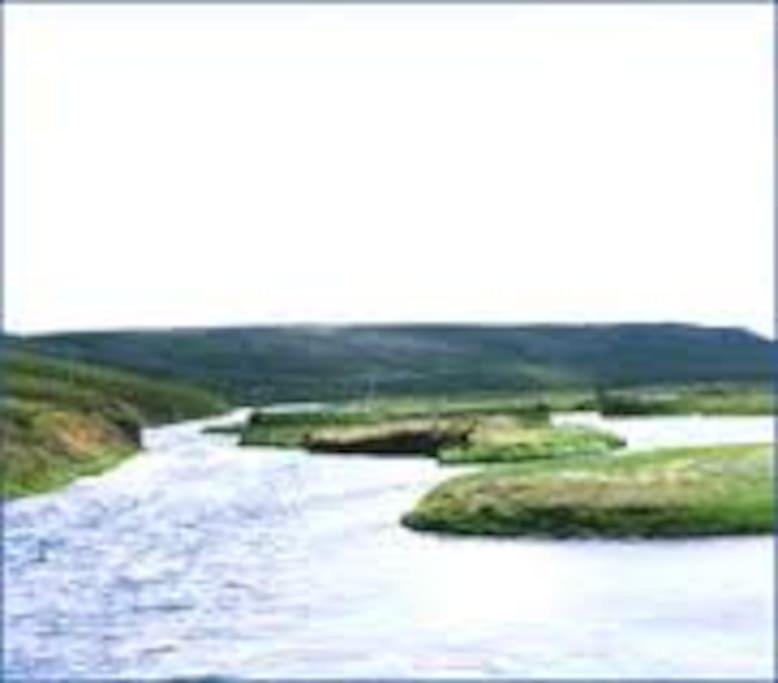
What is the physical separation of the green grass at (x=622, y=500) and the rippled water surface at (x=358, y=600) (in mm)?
2160

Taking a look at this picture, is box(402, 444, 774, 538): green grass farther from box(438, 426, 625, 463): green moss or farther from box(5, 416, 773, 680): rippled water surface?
box(438, 426, 625, 463): green moss

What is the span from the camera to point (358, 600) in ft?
240

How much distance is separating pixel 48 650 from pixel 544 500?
3446 cm

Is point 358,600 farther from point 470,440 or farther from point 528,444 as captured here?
point 470,440

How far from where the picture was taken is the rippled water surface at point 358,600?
58.7 meters

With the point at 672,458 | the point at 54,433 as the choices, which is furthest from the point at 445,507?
the point at 54,433

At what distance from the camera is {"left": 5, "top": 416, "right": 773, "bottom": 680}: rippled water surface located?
192ft

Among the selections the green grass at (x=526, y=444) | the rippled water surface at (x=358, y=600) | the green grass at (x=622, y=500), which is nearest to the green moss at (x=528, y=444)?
the green grass at (x=526, y=444)

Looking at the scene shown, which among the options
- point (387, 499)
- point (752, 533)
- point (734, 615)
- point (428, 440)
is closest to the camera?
point (734, 615)

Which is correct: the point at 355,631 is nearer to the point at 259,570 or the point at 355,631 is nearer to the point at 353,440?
the point at 259,570

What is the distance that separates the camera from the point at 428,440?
580 ft

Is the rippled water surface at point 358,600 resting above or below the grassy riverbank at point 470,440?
below

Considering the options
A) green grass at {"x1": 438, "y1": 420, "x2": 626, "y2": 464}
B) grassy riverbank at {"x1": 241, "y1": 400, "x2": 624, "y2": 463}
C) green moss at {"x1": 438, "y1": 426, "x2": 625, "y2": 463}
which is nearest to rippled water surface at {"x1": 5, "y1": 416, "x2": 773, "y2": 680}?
green moss at {"x1": 438, "y1": 426, "x2": 625, "y2": 463}

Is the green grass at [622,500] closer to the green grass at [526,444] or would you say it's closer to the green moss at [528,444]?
the green moss at [528,444]
